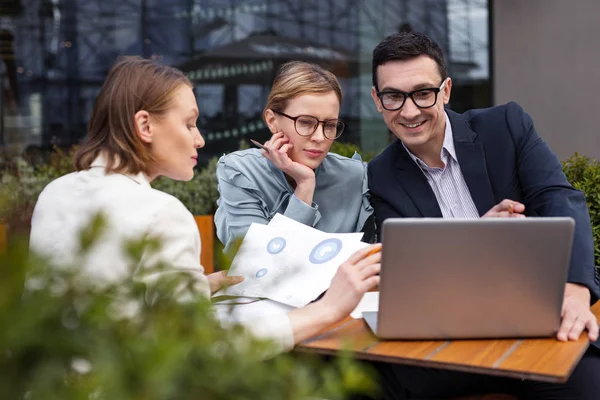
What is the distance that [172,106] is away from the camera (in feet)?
6.51

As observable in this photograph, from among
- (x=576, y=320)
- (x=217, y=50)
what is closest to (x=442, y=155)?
(x=576, y=320)

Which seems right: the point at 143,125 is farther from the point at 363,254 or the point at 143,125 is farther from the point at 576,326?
the point at 576,326

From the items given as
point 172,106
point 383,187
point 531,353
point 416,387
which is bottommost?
point 416,387

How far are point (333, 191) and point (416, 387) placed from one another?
1016 mm

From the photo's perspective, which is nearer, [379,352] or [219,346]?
[219,346]

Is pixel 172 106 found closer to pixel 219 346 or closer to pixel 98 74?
pixel 219 346

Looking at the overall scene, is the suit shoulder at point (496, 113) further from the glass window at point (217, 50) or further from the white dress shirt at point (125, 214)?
the glass window at point (217, 50)

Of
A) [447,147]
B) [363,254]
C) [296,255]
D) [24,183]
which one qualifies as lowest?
[24,183]

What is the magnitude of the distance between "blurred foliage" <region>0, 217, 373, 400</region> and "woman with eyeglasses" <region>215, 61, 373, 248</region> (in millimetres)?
1968

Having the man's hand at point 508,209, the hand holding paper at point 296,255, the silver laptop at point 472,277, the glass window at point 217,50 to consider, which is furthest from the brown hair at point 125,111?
the glass window at point 217,50

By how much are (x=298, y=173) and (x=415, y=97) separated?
1.77ft

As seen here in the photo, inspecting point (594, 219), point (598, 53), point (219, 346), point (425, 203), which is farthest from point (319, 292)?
point (598, 53)

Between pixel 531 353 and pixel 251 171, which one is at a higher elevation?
pixel 251 171

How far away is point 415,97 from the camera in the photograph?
2.85m
